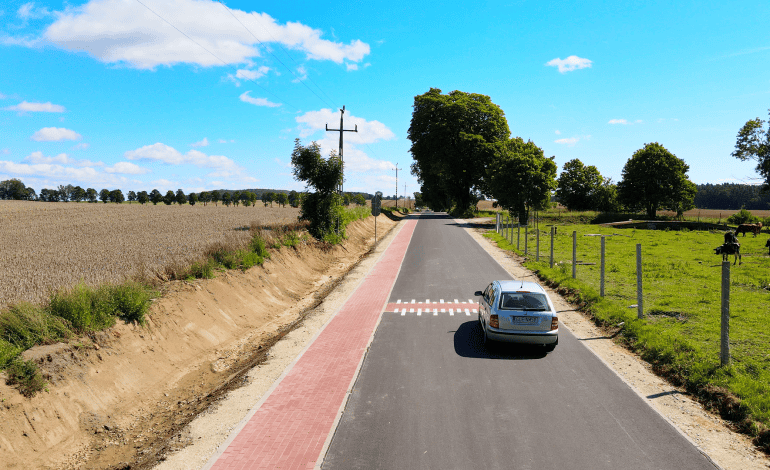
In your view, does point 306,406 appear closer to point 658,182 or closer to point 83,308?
point 83,308

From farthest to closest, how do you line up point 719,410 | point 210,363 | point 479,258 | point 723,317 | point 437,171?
point 437,171 → point 479,258 → point 210,363 → point 723,317 → point 719,410

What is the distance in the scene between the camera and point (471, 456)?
19.4ft

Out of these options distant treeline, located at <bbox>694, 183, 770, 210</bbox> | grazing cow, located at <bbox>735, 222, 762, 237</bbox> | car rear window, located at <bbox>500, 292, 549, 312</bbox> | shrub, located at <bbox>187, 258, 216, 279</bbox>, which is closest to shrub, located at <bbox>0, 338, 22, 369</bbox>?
shrub, located at <bbox>187, 258, 216, 279</bbox>

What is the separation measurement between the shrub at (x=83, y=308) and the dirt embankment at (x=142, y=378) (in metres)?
0.30

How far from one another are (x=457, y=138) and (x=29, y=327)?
187ft

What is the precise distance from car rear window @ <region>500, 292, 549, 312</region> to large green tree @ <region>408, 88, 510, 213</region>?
4936 centimetres

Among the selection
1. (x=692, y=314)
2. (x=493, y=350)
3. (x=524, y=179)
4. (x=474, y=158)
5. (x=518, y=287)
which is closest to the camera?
(x=493, y=350)

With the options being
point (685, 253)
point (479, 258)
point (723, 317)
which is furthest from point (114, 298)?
point (685, 253)

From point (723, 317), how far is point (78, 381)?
1220 cm

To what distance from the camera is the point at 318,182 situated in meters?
27.3

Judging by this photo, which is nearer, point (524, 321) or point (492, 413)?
point (492, 413)

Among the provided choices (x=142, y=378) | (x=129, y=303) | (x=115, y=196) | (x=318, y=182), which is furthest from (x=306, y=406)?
(x=115, y=196)

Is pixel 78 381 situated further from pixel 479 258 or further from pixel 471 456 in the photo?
pixel 479 258

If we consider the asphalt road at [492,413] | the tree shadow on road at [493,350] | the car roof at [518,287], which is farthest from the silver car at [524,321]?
the asphalt road at [492,413]
